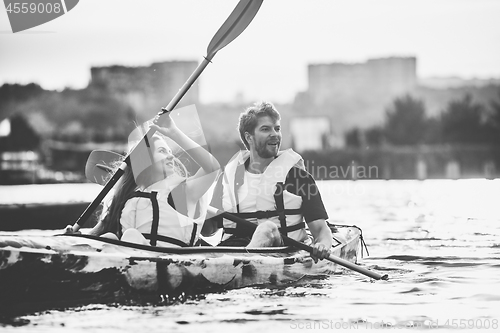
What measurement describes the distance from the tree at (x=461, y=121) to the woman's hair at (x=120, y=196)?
68.9m

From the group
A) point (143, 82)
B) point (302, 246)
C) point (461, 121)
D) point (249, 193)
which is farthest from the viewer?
point (143, 82)

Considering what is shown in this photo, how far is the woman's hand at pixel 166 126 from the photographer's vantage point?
5539 millimetres

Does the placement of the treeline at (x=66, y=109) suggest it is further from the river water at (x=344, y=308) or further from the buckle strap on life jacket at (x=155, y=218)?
the buckle strap on life jacket at (x=155, y=218)

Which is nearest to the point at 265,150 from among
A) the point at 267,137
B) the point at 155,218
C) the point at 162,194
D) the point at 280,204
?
the point at 267,137

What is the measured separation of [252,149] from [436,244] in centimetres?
452

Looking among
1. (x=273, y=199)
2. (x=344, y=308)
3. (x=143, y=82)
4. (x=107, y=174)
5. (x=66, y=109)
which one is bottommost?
(x=344, y=308)

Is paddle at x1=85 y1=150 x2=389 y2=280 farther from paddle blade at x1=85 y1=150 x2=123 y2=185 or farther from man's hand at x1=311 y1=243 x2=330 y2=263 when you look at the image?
man's hand at x1=311 y1=243 x2=330 y2=263

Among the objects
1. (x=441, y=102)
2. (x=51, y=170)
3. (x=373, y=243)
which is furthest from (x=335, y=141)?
(x=373, y=243)

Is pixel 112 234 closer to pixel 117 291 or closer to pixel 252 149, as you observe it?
pixel 117 291

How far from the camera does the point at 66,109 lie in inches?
3688

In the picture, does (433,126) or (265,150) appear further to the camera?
(433,126)

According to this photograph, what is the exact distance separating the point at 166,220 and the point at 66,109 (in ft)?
300

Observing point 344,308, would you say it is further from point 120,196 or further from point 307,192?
point 120,196

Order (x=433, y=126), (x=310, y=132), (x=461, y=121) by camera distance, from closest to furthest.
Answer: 1. (x=461, y=121)
2. (x=433, y=126)
3. (x=310, y=132)
